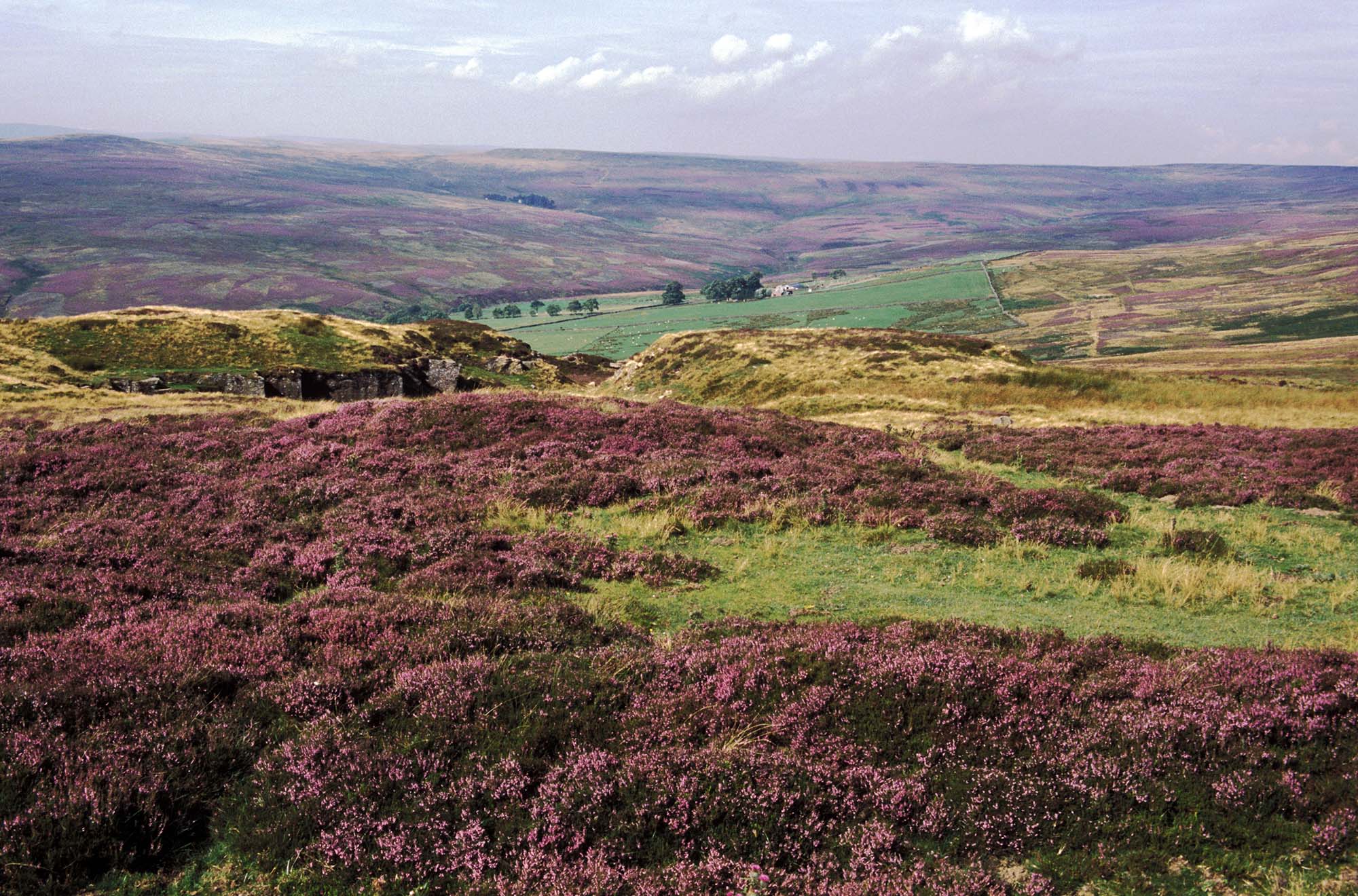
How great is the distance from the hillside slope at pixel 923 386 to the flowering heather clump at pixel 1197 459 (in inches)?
398

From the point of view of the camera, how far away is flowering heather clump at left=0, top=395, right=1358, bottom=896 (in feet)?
17.2

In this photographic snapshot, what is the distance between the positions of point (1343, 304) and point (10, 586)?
27552cm

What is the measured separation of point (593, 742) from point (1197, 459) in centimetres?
2340

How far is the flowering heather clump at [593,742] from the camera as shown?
5.25 meters

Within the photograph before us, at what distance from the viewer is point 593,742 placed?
647 centimetres

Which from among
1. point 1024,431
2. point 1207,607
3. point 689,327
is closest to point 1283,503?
point 1207,607

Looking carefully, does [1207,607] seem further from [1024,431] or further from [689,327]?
[689,327]

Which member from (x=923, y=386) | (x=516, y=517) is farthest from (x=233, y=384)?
(x=923, y=386)

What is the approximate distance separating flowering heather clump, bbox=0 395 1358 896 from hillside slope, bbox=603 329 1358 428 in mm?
30299

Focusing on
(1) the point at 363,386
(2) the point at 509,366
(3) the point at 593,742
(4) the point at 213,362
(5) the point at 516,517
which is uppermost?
(3) the point at 593,742

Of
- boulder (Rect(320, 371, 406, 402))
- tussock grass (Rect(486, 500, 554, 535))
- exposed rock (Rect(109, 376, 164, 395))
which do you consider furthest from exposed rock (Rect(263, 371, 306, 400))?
tussock grass (Rect(486, 500, 554, 535))

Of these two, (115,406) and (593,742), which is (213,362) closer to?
(115,406)

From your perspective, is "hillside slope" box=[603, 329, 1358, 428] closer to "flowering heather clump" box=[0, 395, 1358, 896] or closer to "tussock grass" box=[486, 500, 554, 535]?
"tussock grass" box=[486, 500, 554, 535]

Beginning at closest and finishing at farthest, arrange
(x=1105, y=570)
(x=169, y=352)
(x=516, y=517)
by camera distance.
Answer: (x=1105, y=570) < (x=516, y=517) < (x=169, y=352)
